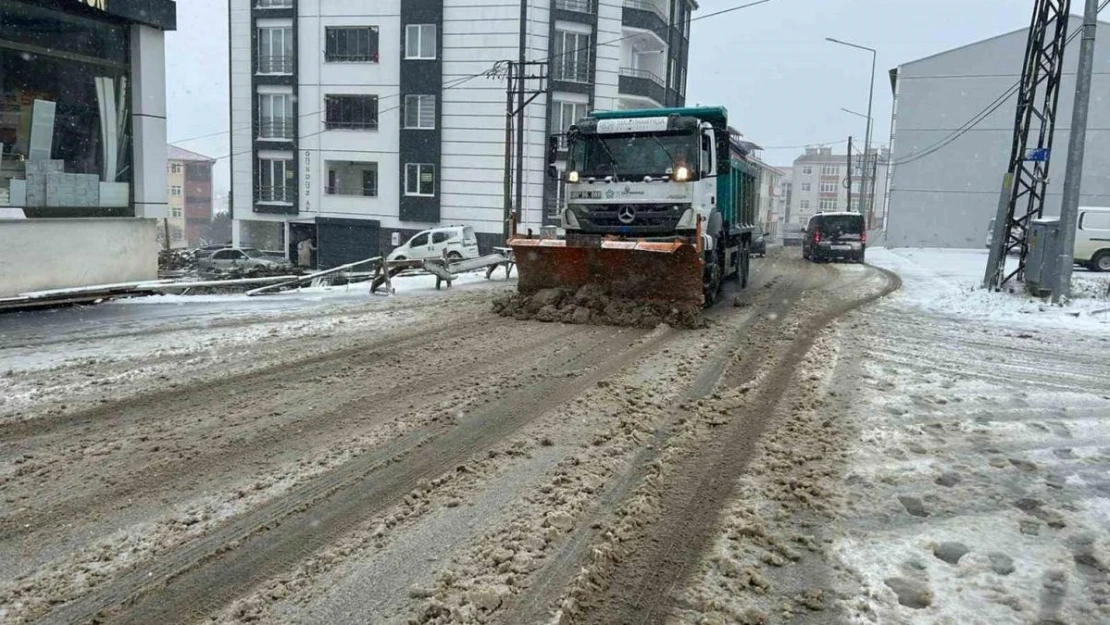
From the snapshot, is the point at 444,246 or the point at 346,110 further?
the point at 346,110

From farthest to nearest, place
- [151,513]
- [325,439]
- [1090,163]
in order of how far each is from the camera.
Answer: [1090,163] → [325,439] → [151,513]

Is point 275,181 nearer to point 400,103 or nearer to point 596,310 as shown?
point 400,103

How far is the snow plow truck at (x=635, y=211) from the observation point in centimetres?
1163

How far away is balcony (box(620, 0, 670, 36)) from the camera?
36625 millimetres

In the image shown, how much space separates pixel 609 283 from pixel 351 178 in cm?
2991

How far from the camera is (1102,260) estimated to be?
2528 cm

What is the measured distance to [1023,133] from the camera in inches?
647

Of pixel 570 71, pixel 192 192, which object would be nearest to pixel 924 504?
pixel 570 71

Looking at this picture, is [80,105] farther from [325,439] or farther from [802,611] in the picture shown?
[802,611]

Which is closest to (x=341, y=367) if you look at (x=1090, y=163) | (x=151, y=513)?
(x=151, y=513)

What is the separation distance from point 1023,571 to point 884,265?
26.2 m

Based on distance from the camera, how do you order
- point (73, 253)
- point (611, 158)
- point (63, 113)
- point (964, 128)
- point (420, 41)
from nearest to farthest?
1. point (611, 158)
2. point (73, 253)
3. point (63, 113)
4. point (420, 41)
5. point (964, 128)

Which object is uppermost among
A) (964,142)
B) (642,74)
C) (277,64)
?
(642,74)

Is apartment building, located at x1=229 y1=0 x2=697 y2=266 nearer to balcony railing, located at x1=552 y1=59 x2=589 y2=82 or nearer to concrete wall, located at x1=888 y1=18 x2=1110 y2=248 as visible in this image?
balcony railing, located at x1=552 y1=59 x2=589 y2=82
